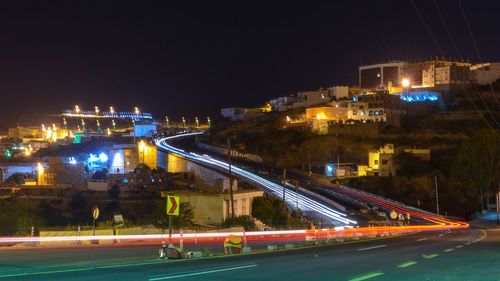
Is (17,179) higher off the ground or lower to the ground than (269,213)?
lower

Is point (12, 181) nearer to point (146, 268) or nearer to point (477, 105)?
point (477, 105)

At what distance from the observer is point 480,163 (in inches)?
3118

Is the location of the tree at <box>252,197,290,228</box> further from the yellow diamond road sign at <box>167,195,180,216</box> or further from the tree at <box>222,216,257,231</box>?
the yellow diamond road sign at <box>167,195,180,216</box>

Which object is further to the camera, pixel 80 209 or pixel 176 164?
pixel 176 164

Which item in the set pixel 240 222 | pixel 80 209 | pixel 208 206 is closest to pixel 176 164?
pixel 80 209

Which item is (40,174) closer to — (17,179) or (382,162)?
(17,179)

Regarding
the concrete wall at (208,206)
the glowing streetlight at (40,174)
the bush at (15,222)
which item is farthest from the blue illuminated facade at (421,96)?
the bush at (15,222)

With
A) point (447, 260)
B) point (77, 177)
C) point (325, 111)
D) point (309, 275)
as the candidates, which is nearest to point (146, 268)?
point (309, 275)

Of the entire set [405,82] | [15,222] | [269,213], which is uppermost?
[405,82]

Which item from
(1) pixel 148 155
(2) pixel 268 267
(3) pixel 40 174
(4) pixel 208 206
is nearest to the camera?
(2) pixel 268 267

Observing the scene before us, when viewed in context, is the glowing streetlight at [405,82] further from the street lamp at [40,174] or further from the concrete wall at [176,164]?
the street lamp at [40,174]

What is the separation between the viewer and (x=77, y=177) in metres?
101

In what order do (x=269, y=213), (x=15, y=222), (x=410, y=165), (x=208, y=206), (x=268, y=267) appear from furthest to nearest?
(x=410, y=165) → (x=269, y=213) → (x=208, y=206) → (x=15, y=222) → (x=268, y=267)

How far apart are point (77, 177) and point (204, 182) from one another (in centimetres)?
2771
